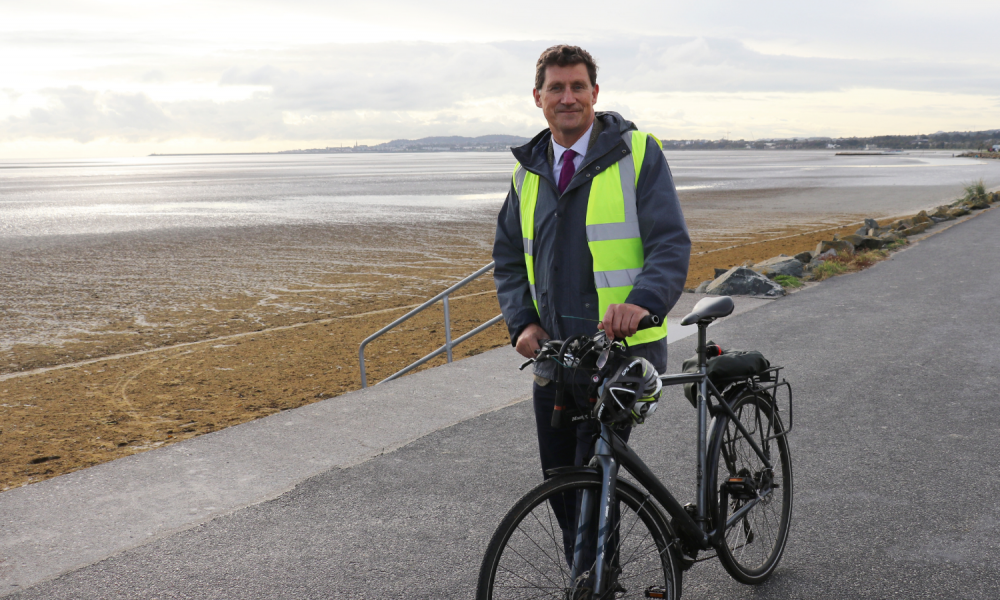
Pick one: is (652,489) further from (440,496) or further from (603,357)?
(440,496)

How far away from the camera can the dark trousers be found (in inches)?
99.7

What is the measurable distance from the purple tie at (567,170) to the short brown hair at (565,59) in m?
0.24

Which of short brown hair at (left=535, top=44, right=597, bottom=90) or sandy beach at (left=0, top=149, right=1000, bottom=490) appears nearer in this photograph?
short brown hair at (left=535, top=44, right=597, bottom=90)

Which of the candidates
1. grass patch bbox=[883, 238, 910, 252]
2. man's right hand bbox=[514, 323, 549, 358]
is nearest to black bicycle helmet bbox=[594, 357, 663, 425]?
man's right hand bbox=[514, 323, 549, 358]

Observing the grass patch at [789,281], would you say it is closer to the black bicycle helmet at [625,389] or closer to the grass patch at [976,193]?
the black bicycle helmet at [625,389]

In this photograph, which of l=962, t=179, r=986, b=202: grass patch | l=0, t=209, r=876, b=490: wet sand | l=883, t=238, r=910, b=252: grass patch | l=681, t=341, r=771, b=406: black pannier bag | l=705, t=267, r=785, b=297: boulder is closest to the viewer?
l=681, t=341, r=771, b=406: black pannier bag

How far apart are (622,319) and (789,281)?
894 centimetres

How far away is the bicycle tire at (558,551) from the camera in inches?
88.2

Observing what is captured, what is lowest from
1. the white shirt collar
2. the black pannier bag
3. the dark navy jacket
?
the black pannier bag

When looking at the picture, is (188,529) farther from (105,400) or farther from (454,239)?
(454,239)

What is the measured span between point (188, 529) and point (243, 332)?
7788 millimetres

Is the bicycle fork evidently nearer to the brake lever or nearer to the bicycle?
the bicycle

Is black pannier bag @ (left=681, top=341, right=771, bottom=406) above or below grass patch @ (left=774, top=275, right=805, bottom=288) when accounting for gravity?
above

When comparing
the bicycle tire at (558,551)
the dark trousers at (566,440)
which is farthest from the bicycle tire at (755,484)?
the dark trousers at (566,440)
